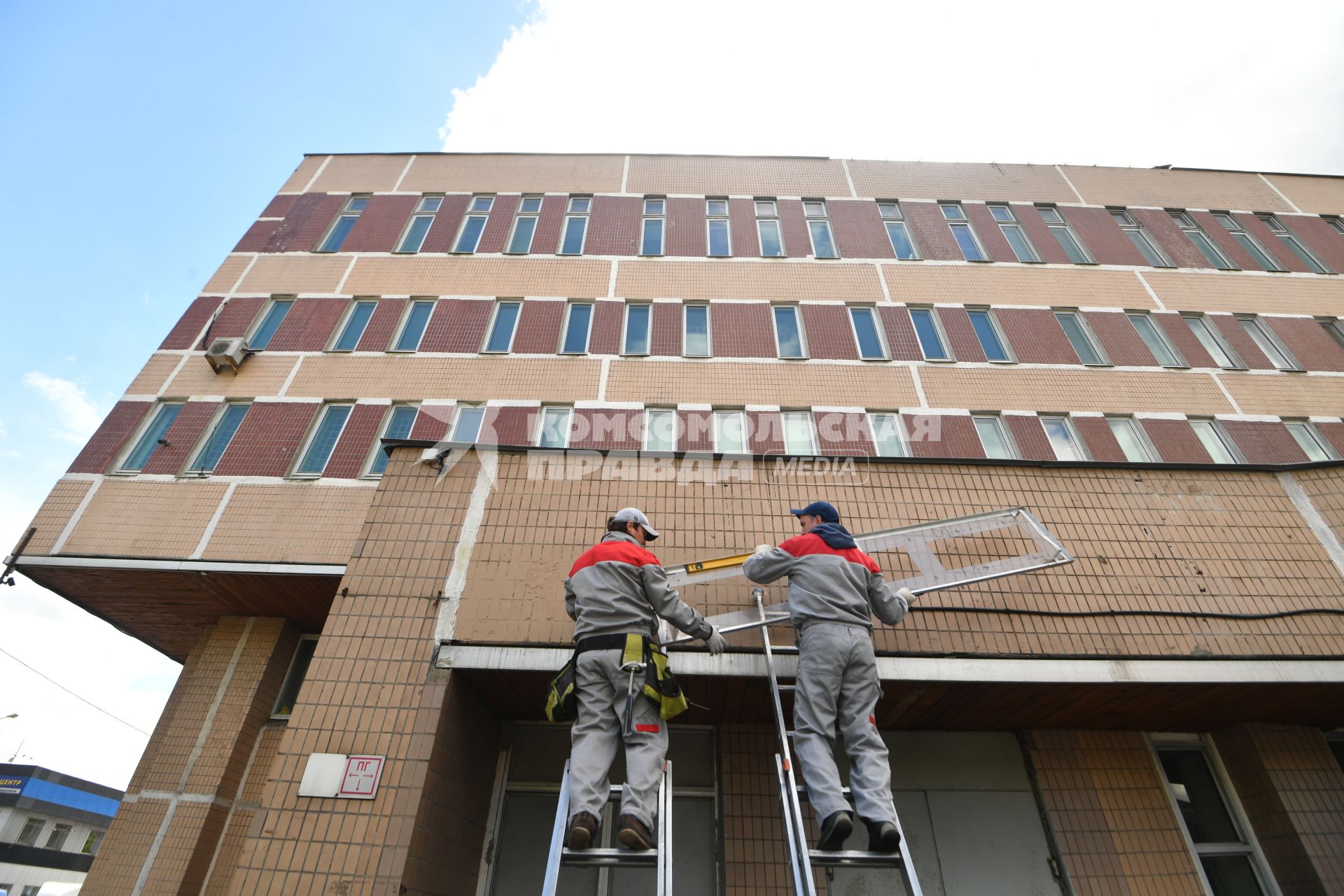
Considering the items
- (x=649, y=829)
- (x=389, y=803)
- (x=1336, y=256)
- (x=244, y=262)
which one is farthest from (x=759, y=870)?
(x=1336, y=256)

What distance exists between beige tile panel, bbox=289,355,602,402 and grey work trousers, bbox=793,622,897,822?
33.2ft

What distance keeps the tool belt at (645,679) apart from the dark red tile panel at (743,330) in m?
10.9

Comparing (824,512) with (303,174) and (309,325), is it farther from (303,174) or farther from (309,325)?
(303,174)

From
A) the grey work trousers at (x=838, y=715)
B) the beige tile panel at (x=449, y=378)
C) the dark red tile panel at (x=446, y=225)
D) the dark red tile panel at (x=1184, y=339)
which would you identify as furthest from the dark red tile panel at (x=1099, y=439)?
the dark red tile panel at (x=446, y=225)

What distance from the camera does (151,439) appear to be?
13.0 metres

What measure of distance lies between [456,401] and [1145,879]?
12.8 metres

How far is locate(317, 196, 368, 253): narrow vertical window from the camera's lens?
16438 millimetres

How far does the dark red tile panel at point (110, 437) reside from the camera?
12438 mm

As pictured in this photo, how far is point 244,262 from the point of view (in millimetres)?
15953

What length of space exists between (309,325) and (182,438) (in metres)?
3.57

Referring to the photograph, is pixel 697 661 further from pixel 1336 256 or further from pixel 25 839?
pixel 25 839

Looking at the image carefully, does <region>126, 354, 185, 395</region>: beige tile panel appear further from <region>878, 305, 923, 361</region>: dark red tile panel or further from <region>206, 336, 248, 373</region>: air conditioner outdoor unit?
<region>878, 305, 923, 361</region>: dark red tile panel

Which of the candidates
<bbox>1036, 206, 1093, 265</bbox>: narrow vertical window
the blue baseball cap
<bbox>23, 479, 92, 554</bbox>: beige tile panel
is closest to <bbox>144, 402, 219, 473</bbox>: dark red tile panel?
<bbox>23, 479, 92, 554</bbox>: beige tile panel

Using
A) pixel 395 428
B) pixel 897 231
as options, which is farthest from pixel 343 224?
pixel 897 231
